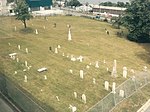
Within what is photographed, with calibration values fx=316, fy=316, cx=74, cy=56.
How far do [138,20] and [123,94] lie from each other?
99.6ft

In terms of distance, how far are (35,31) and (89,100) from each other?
108 ft

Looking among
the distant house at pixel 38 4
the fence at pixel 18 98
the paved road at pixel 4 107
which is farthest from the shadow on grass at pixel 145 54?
the distant house at pixel 38 4

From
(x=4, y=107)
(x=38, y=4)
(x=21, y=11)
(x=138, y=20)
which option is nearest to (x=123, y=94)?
(x=4, y=107)

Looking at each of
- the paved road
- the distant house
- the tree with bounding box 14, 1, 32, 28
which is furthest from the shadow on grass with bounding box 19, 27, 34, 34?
the paved road

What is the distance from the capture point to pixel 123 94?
33000 mm

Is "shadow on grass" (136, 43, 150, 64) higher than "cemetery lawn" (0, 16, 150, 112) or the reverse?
the reverse

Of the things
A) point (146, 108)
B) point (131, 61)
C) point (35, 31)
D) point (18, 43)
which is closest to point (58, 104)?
point (146, 108)

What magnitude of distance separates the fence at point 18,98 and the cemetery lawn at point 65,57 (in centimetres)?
317

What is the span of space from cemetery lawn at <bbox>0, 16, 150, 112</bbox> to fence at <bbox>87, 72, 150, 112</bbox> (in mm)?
1693

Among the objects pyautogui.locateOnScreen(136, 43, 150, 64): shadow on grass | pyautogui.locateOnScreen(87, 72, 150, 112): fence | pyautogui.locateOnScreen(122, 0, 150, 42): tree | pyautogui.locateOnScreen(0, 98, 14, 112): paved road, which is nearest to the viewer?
pyautogui.locateOnScreen(0, 98, 14, 112): paved road

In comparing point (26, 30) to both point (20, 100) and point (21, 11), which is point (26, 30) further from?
point (20, 100)

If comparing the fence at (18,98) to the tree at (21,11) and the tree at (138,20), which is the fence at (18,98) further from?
the tree at (138,20)

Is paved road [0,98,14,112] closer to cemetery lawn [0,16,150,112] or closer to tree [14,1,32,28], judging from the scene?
cemetery lawn [0,16,150,112]

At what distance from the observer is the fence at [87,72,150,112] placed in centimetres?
2930
